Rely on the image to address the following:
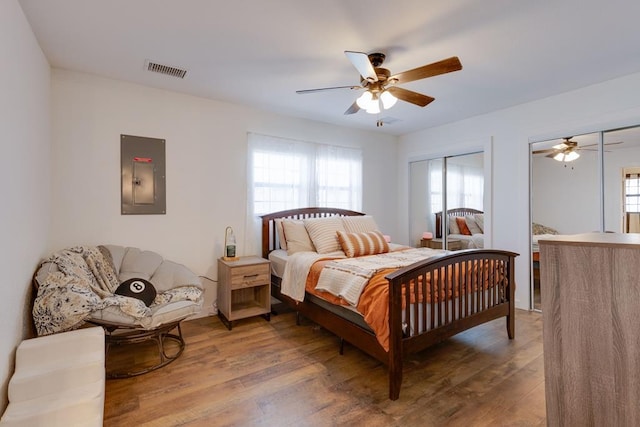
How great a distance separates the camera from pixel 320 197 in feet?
14.0

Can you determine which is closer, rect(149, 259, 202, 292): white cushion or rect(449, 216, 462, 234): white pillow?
rect(149, 259, 202, 292): white cushion

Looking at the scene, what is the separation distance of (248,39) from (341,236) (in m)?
2.08

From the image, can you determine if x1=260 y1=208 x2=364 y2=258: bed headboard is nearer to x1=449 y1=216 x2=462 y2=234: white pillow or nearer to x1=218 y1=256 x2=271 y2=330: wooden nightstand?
x1=218 y1=256 x2=271 y2=330: wooden nightstand

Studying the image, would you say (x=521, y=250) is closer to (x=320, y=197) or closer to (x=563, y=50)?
(x=563, y=50)


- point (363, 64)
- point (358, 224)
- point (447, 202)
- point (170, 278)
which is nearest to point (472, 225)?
point (447, 202)

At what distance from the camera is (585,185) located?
10.9 ft

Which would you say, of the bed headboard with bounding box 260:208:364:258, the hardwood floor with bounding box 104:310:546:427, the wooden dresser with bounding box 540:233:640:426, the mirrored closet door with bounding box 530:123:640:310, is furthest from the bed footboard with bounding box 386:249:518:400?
the bed headboard with bounding box 260:208:364:258

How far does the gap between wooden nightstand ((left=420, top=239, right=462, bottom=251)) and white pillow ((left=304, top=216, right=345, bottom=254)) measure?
6.34ft

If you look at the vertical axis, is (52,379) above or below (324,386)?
above

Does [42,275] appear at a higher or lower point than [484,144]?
lower

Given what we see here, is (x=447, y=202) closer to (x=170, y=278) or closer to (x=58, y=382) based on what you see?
(x=170, y=278)

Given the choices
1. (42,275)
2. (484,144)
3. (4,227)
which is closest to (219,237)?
(42,275)

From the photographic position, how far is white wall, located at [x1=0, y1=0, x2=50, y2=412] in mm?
1523

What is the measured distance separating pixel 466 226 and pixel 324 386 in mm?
3270
